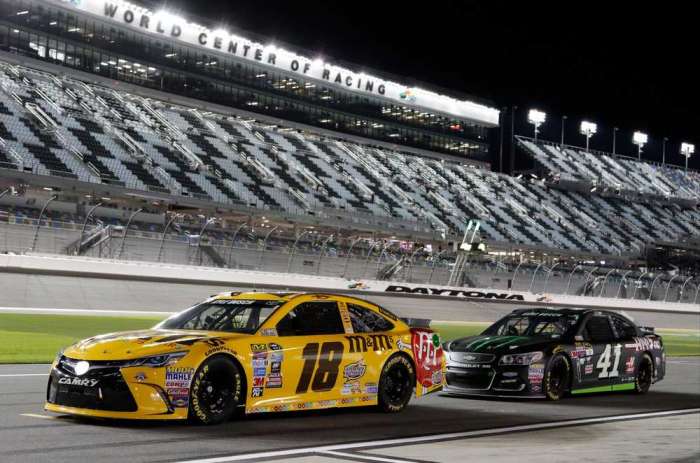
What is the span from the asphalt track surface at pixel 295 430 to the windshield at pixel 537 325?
3.78 ft

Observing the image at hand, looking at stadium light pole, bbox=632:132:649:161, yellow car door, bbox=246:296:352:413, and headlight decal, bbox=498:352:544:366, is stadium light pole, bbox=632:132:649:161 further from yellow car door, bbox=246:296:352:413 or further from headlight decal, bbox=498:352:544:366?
yellow car door, bbox=246:296:352:413

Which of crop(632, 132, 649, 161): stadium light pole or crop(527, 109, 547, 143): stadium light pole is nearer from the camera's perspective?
crop(527, 109, 547, 143): stadium light pole

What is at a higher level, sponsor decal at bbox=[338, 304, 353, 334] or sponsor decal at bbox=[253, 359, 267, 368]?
sponsor decal at bbox=[338, 304, 353, 334]

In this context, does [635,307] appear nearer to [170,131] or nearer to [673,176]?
[170,131]

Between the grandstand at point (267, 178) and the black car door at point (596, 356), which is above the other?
the grandstand at point (267, 178)

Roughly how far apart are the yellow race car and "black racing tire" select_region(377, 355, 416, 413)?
0.04ft

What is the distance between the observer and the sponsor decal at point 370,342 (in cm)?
1059

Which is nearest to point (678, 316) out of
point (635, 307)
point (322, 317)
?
point (635, 307)

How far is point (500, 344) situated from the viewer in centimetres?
1347

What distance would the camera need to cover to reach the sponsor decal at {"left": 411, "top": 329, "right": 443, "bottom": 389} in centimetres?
1140

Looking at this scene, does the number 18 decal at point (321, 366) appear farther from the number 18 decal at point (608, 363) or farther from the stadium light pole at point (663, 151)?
the stadium light pole at point (663, 151)

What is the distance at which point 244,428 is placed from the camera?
907 cm

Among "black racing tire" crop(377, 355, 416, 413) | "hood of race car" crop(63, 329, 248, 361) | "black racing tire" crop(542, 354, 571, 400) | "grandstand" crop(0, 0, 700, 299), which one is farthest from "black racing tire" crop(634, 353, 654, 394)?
"grandstand" crop(0, 0, 700, 299)

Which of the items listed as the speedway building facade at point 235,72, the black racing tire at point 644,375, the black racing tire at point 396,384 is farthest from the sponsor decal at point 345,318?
the speedway building facade at point 235,72
